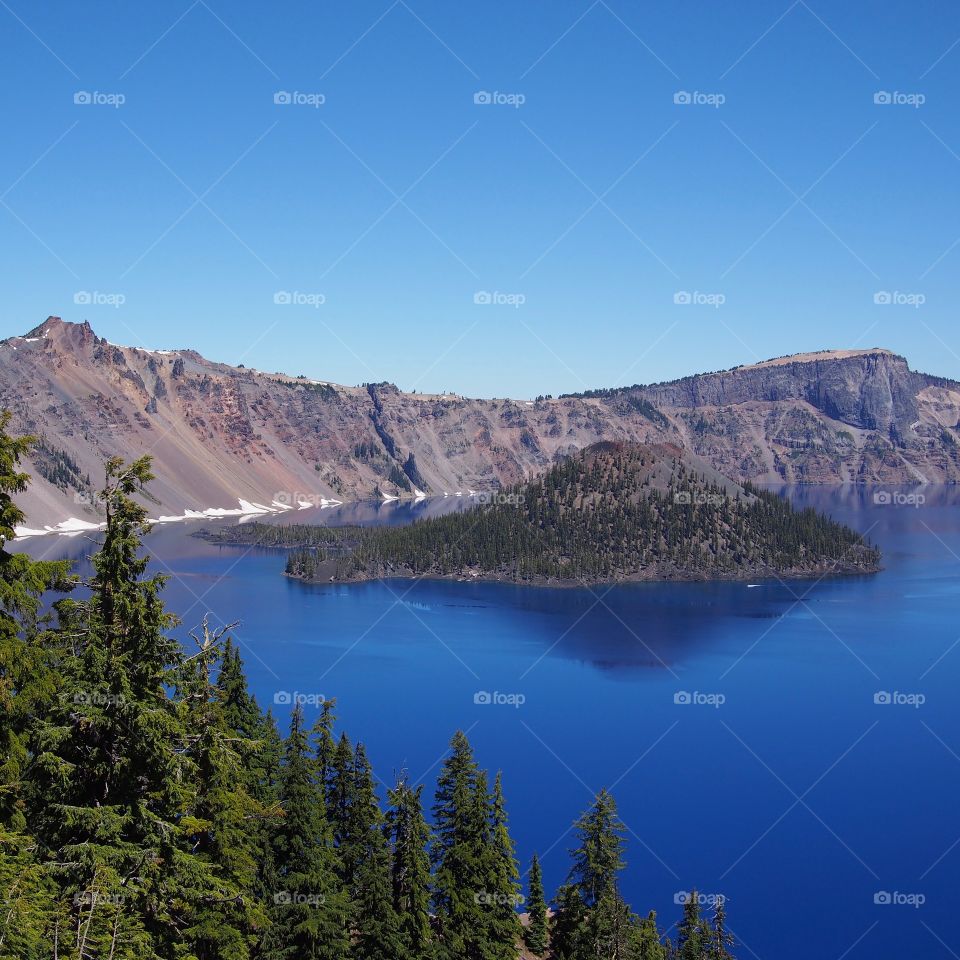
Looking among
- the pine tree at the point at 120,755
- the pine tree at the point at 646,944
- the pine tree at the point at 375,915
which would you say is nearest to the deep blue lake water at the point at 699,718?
the pine tree at the point at 375,915

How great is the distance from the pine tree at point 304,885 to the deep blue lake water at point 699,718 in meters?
3.33

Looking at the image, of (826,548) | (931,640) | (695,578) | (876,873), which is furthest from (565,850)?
(826,548)

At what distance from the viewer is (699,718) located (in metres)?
91.8

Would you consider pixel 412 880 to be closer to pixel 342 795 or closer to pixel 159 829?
pixel 342 795

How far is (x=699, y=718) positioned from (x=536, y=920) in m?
52.9

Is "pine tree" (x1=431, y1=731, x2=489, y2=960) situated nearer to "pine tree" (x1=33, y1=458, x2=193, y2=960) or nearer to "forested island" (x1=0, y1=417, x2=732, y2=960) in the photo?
"forested island" (x1=0, y1=417, x2=732, y2=960)

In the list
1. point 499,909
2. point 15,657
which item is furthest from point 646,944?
point 15,657

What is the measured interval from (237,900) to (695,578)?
163m

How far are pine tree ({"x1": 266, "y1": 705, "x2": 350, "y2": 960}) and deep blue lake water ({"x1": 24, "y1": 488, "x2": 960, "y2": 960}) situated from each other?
333 centimetres

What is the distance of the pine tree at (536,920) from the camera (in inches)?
1622

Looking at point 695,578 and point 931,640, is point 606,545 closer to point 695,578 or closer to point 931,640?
point 695,578

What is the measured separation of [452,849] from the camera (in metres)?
33.5

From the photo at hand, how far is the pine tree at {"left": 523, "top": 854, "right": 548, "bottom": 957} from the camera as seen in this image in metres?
41.2

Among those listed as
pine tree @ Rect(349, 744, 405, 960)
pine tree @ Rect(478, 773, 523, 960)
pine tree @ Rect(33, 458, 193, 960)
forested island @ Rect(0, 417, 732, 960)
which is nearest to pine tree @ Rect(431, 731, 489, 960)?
forested island @ Rect(0, 417, 732, 960)
